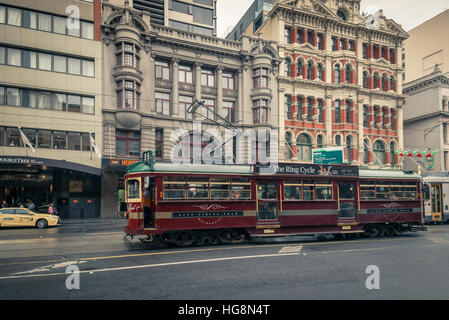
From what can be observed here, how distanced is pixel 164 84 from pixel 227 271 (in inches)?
1022

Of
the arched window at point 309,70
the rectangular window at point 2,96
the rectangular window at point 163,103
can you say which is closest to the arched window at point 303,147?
the arched window at point 309,70

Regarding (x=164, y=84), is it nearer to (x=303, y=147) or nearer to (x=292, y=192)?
(x=303, y=147)

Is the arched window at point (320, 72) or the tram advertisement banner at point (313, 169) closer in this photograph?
the tram advertisement banner at point (313, 169)

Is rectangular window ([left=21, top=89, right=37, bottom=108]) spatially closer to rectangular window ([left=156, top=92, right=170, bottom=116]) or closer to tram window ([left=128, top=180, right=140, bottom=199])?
rectangular window ([left=156, top=92, right=170, bottom=116])

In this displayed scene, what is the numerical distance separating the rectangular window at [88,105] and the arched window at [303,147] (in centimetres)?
2174

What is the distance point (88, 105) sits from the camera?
93.5 feet

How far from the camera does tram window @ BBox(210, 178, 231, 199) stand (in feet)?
42.5

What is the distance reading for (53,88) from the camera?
90.0ft

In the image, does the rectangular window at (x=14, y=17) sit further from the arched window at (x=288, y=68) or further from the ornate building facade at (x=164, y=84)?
the arched window at (x=288, y=68)

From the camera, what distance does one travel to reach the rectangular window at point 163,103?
31.3m

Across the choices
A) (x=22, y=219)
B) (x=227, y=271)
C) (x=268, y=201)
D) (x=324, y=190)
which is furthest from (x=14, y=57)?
(x=227, y=271)

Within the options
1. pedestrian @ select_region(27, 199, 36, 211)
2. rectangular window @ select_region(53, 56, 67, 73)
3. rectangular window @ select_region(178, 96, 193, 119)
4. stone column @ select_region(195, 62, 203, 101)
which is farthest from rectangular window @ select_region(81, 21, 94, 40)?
pedestrian @ select_region(27, 199, 36, 211)

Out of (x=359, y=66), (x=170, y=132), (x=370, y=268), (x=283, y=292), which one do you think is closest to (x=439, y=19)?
(x=359, y=66)

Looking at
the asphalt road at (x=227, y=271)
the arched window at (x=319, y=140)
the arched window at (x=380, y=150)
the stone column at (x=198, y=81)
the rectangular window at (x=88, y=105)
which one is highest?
the stone column at (x=198, y=81)
